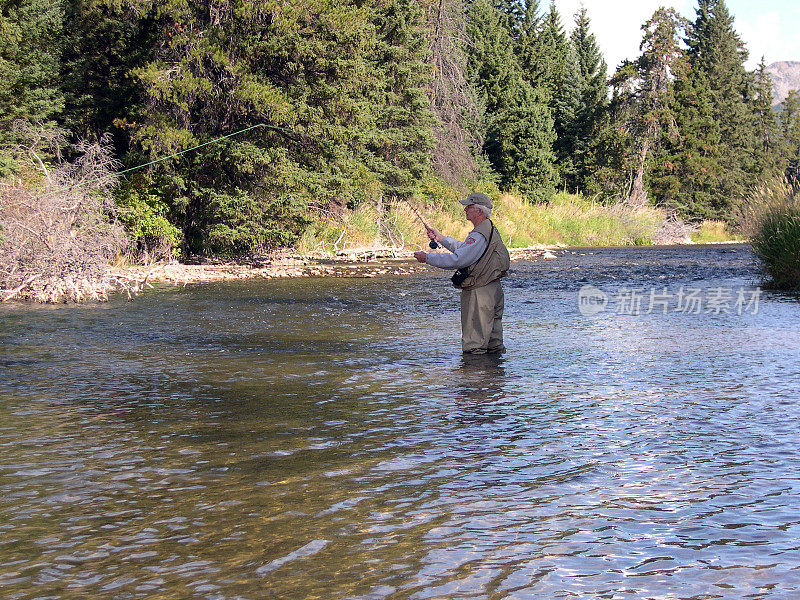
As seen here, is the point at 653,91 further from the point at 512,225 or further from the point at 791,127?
the point at 791,127

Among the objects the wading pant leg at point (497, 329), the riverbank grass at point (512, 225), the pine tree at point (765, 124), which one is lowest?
the wading pant leg at point (497, 329)

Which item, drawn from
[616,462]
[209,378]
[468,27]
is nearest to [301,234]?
[209,378]

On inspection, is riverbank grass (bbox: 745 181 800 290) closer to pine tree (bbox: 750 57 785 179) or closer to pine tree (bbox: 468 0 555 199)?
pine tree (bbox: 468 0 555 199)

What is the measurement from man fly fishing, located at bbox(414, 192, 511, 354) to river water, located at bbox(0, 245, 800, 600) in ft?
1.57

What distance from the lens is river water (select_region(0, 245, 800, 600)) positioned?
12.9 ft

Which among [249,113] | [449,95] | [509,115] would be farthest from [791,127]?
[249,113]

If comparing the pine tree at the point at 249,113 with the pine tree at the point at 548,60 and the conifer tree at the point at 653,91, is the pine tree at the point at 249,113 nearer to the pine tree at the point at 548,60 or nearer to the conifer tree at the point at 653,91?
the conifer tree at the point at 653,91

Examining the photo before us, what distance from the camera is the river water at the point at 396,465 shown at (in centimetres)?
395

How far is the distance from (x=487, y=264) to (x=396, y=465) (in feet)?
12.9

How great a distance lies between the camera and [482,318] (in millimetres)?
9445

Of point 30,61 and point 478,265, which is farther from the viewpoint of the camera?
point 30,61

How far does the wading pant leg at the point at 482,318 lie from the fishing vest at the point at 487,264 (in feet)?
0.28

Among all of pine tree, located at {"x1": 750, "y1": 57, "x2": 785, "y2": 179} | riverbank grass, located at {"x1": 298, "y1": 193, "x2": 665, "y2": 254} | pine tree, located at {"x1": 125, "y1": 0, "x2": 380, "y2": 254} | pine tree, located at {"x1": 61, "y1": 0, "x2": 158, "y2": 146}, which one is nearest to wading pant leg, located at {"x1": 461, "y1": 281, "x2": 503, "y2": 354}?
pine tree, located at {"x1": 125, "y1": 0, "x2": 380, "y2": 254}

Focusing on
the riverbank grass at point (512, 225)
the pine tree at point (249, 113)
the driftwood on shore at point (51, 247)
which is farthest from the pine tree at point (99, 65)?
the driftwood on shore at point (51, 247)
